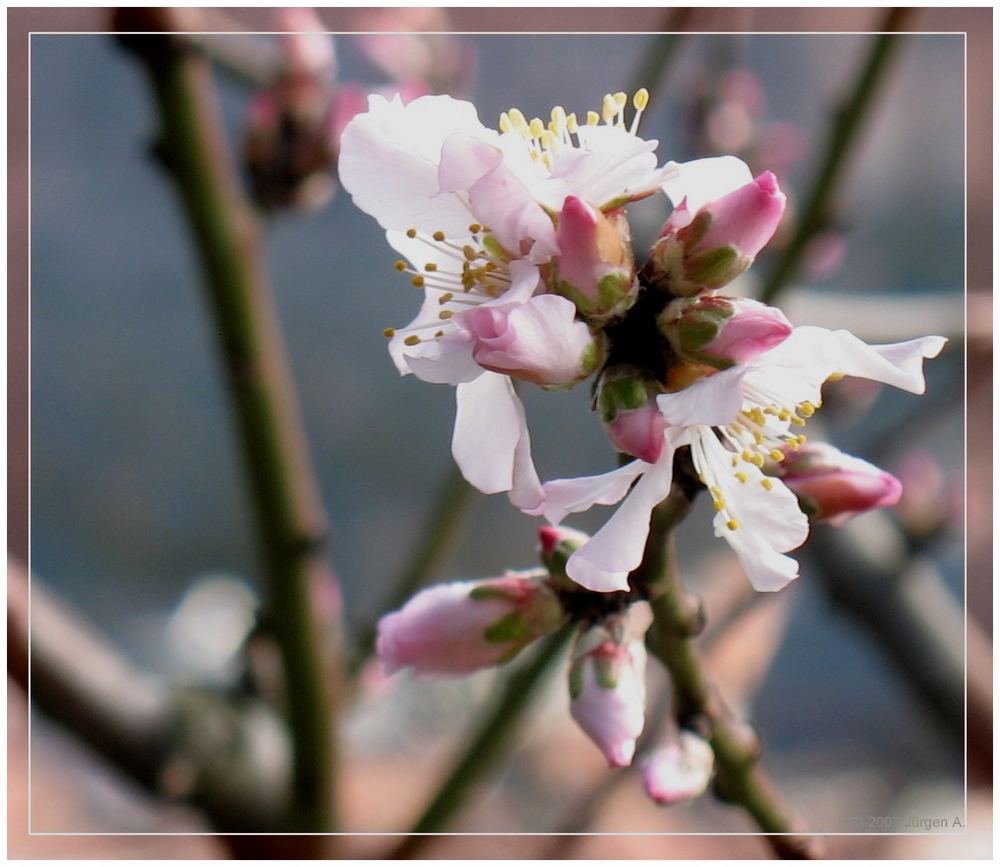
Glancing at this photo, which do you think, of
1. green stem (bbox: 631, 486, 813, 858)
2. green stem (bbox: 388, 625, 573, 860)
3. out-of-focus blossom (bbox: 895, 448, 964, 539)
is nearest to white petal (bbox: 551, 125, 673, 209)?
green stem (bbox: 631, 486, 813, 858)

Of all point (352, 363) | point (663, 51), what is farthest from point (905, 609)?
point (352, 363)

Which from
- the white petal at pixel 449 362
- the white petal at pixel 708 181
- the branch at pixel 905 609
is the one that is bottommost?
the branch at pixel 905 609

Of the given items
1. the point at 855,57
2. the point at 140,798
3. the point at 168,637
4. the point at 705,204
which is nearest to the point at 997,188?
the point at 855,57

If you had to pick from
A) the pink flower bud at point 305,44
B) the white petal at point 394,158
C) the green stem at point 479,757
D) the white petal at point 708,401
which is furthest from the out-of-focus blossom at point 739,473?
the pink flower bud at point 305,44

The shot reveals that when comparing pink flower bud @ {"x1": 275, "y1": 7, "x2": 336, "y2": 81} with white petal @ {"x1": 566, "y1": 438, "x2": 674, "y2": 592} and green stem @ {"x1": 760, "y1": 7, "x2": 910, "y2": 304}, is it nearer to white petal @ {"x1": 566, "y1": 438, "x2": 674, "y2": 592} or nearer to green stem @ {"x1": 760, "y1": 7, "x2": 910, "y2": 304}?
green stem @ {"x1": 760, "y1": 7, "x2": 910, "y2": 304}

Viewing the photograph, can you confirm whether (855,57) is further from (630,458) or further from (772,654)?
(630,458)

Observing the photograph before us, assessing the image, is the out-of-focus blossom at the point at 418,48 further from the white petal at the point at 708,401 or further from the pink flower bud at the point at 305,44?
the white petal at the point at 708,401
